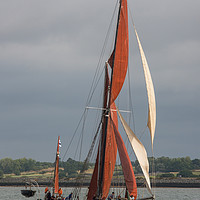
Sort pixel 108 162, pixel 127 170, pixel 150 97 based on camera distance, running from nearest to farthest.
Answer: pixel 127 170 → pixel 150 97 → pixel 108 162

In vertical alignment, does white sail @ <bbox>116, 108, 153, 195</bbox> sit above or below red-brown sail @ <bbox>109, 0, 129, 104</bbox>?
below

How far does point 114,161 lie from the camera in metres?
49.0

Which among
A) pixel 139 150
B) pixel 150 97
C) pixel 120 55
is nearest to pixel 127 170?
pixel 139 150

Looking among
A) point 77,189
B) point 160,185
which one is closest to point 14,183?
point 160,185

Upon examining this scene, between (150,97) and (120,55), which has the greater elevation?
(120,55)

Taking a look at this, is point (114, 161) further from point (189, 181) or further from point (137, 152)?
point (189, 181)

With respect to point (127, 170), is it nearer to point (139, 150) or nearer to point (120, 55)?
point (139, 150)

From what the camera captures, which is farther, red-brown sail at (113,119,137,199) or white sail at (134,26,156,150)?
white sail at (134,26,156,150)

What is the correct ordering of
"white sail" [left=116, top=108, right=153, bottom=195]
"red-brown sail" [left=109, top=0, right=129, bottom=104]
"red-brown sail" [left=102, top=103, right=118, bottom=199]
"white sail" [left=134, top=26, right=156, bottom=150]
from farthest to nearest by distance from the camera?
"red-brown sail" [left=102, top=103, right=118, bottom=199] < "red-brown sail" [left=109, top=0, right=129, bottom=104] < "white sail" [left=134, top=26, right=156, bottom=150] < "white sail" [left=116, top=108, right=153, bottom=195]

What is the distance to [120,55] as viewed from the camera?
4506cm

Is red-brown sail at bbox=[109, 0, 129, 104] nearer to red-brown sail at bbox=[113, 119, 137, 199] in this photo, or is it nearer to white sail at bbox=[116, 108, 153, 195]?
white sail at bbox=[116, 108, 153, 195]

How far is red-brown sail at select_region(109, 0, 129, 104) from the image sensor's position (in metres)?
44.9

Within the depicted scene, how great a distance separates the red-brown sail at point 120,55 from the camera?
147 feet

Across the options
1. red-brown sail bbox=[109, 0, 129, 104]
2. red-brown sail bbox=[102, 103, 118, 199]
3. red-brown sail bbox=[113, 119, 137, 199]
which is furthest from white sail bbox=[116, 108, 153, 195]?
red-brown sail bbox=[109, 0, 129, 104]
